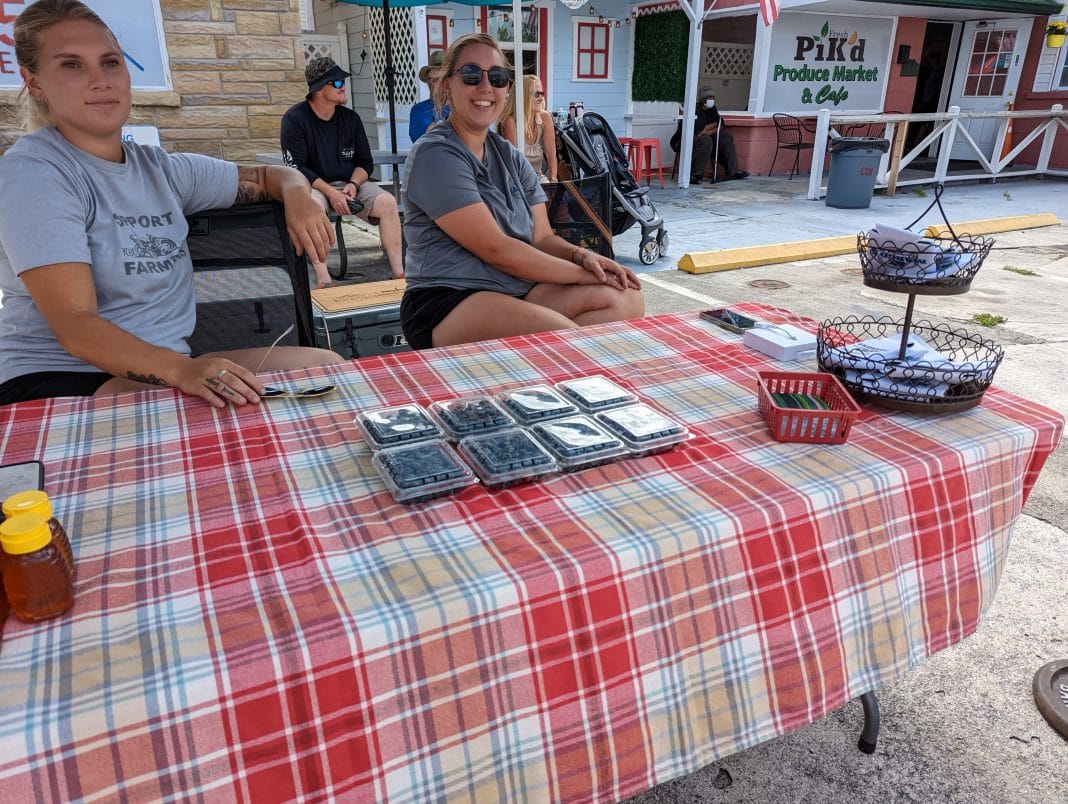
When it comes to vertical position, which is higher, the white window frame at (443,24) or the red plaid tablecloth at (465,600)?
the white window frame at (443,24)

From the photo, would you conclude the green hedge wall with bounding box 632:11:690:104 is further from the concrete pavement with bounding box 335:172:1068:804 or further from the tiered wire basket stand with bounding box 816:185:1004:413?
the tiered wire basket stand with bounding box 816:185:1004:413

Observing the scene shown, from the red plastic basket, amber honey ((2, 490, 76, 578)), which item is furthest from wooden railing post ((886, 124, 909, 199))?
amber honey ((2, 490, 76, 578))

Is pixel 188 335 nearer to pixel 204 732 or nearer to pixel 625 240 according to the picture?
pixel 204 732

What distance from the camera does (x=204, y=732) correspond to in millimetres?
788

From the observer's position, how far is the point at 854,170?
891 centimetres

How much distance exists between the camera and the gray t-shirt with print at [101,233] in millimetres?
1624

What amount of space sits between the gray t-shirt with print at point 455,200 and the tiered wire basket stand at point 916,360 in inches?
51.4

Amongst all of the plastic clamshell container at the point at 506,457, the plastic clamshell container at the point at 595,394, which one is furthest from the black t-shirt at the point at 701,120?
the plastic clamshell container at the point at 506,457

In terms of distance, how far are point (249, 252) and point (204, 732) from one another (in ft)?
5.61

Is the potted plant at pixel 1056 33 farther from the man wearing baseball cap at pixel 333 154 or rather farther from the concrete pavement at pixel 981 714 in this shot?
the man wearing baseball cap at pixel 333 154

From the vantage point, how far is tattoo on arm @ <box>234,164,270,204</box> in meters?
2.16

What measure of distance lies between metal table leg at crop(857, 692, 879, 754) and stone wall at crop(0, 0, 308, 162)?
183 inches

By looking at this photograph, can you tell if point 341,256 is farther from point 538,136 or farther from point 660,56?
point 660,56

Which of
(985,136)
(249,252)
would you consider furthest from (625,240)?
(985,136)
